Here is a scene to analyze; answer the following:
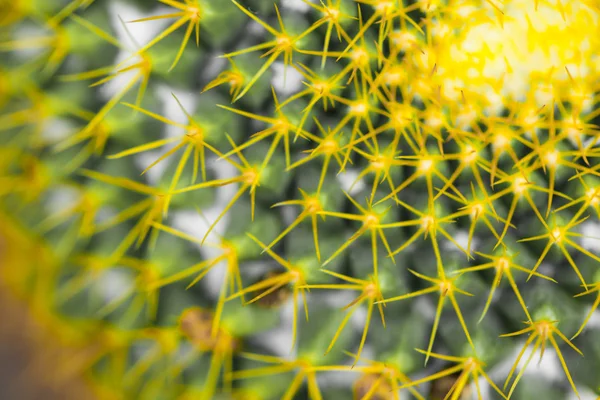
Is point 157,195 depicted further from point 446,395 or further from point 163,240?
point 446,395

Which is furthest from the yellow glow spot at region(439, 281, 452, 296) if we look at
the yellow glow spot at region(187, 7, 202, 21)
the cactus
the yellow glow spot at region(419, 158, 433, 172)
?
the yellow glow spot at region(187, 7, 202, 21)

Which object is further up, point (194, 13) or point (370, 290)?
point (194, 13)

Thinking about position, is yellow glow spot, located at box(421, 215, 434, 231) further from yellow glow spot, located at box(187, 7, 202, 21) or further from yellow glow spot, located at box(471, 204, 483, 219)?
yellow glow spot, located at box(187, 7, 202, 21)

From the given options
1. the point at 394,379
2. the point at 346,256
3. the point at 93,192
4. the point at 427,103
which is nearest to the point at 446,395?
the point at 394,379

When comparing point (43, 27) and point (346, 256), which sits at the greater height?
point (43, 27)

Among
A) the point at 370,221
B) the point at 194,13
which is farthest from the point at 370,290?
the point at 194,13

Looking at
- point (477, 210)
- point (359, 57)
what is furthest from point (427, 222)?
point (359, 57)

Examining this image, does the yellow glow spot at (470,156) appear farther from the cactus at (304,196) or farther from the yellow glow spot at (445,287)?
the yellow glow spot at (445,287)

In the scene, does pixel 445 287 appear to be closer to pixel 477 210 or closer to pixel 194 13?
pixel 477 210
